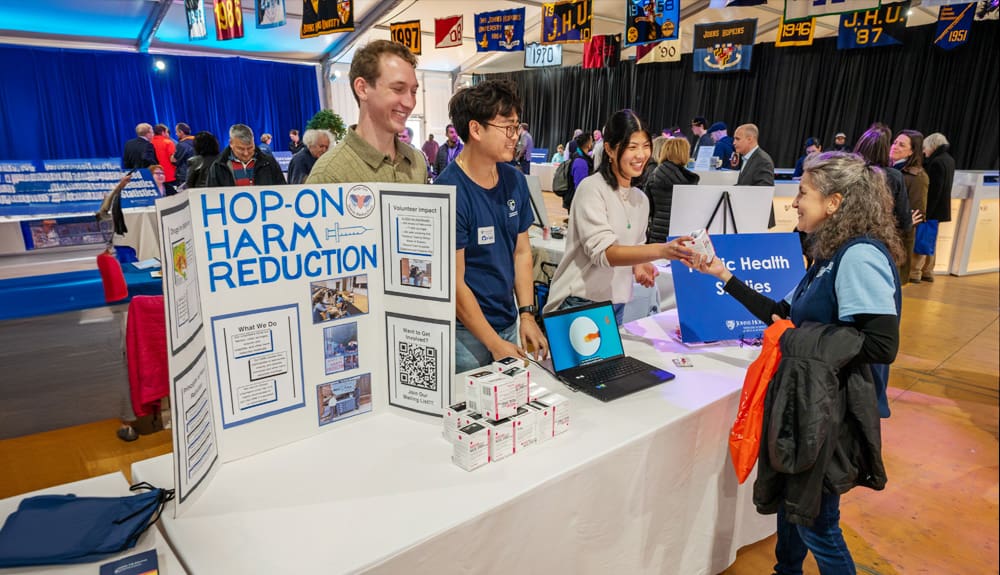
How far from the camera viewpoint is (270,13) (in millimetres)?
8062

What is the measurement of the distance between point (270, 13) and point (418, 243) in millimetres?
8255

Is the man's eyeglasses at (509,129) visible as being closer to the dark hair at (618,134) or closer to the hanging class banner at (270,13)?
the dark hair at (618,134)

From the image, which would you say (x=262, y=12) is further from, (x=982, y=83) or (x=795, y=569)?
(x=982, y=83)

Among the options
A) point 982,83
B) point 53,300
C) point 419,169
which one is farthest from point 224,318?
point 982,83

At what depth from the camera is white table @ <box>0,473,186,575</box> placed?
106 cm

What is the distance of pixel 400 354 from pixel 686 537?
109 cm

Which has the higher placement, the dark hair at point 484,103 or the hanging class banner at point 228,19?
the hanging class banner at point 228,19

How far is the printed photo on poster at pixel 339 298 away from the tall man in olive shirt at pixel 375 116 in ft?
1.53

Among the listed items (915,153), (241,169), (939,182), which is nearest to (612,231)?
(241,169)

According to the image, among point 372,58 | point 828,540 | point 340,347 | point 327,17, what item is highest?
point 327,17

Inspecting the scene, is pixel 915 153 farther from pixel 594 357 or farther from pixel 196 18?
pixel 196 18

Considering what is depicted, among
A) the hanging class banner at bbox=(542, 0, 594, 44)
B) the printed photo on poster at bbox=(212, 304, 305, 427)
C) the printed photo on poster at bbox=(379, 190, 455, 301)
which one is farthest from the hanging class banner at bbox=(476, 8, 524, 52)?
the printed photo on poster at bbox=(212, 304, 305, 427)

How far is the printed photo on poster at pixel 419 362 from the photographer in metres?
1.47

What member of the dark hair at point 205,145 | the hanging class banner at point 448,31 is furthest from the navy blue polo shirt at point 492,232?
the hanging class banner at point 448,31
